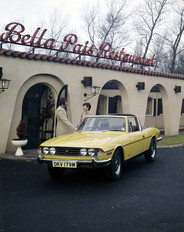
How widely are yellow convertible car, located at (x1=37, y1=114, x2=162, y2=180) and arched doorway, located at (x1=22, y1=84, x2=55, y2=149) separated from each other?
4.49 m

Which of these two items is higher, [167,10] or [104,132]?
[167,10]

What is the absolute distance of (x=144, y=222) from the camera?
4.08 meters

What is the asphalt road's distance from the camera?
13.1 ft

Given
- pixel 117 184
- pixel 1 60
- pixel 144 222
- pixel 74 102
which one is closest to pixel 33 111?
pixel 74 102

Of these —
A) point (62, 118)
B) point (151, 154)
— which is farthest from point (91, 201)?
point (151, 154)

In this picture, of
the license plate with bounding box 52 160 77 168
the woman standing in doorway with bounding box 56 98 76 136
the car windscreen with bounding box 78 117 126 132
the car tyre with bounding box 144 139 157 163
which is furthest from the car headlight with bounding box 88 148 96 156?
the car tyre with bounding box 144 139 157 163

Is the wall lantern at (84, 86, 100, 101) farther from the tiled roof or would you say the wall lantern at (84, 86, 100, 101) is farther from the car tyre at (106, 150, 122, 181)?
the car tyre at (106, 150, 122, 181)

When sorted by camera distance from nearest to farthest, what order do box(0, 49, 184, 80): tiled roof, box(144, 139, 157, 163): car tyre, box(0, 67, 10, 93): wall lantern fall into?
1. box(144, 139, 157, 163): car tyre
2. box(0, 67, 10, 93): wall lantern
3. box(0, 49, 184, 80): tiled roof

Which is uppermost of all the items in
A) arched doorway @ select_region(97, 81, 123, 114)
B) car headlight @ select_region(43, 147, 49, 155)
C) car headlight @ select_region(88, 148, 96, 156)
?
arched doorway @ select_region(97, 81, 123, 114)

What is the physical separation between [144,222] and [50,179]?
3054mm

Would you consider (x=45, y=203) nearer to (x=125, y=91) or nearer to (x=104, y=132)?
(x=104, y=132)

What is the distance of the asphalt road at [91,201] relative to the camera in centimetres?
398

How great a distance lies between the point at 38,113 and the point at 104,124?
5.01 m

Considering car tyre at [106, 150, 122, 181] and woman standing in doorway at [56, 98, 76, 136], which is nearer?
car tyre at [106, 150, 122, 181]
